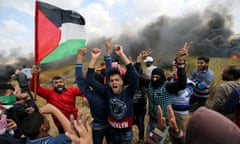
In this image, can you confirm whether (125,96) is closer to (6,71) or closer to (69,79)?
(69,79)

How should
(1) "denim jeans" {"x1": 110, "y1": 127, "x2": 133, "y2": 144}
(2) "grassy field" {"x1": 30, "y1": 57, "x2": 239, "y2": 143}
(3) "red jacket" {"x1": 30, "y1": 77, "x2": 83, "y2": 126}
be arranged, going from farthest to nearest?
1. (2) "grassy field" {"x1": 30, "y1": 57, "x2": 239, "y2": 143}
2. (3) "red jacket" {"x1": 30, "y1": 77, "x2": 83, "y2": 126}
3. (1) "denim jeans" {"x1": 110, "y1": 127, "x2": 133, "y2": 144}

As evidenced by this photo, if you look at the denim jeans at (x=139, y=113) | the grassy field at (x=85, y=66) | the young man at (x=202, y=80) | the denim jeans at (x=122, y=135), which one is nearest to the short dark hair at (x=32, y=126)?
the denim jeans at (x=122, y=135)

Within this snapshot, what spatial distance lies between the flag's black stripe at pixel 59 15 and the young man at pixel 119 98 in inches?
39.4

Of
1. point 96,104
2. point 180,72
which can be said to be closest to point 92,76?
point 96,104

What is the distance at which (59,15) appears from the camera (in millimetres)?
3508

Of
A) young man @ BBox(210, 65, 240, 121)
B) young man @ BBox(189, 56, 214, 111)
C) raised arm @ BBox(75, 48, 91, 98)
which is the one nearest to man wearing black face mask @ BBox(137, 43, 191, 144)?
young man @ BBox(210, 65, 240, 121)

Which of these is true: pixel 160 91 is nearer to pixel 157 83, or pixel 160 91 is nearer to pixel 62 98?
pixel 157 83

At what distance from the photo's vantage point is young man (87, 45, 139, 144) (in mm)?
2689

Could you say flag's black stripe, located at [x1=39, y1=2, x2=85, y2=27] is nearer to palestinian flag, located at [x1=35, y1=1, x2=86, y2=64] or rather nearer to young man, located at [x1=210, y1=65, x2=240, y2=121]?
palestinian flag, located at [x1=35, y1=1, x2=86, y2=64]

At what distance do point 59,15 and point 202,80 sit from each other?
266 cm

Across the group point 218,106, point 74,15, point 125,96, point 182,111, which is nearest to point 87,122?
point 125,96

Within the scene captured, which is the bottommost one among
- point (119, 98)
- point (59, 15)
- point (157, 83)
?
point (119, 98)

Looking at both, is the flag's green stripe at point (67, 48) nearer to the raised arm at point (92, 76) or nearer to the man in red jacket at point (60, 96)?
the man in red jacket at point (60, 96)

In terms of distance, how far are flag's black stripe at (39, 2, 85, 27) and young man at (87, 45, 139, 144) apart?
1.00 m
